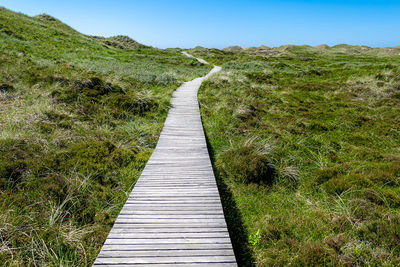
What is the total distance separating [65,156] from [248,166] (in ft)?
16.7

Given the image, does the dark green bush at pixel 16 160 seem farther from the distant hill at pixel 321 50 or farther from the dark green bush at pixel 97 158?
the distant hill at pixel 321 50

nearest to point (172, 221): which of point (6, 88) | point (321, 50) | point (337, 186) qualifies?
point (337, 186)

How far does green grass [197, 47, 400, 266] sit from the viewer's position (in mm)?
3744

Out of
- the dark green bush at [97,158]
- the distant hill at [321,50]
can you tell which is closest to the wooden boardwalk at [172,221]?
the dark green bush at [97,158]

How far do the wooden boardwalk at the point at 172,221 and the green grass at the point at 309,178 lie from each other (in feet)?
2.58

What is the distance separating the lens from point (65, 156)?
20.0 feet

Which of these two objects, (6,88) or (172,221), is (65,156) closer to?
(172,221)

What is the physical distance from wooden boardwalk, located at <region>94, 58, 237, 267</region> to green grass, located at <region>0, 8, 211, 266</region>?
2.07 ft

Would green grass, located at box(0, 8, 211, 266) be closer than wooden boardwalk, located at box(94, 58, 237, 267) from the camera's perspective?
No

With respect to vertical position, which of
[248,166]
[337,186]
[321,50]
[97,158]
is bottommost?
[337,186]

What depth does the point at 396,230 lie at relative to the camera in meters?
3.88

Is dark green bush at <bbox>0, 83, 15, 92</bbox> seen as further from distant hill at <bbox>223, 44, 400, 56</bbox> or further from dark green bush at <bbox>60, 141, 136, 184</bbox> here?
distant hill at <bbox>223, 44, 400, 56</bbox>

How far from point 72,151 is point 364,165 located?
342 inches

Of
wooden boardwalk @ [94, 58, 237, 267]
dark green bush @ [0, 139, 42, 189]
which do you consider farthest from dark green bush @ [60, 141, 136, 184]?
wooden boardwalk @ [94, 58, 237, 267]
